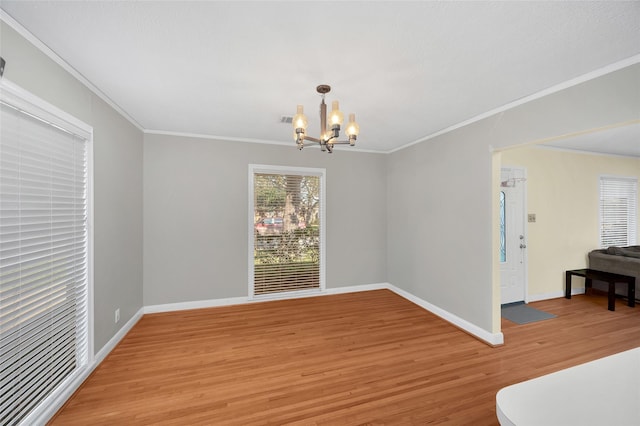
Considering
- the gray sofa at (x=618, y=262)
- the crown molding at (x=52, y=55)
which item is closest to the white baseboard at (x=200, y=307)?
the gray sofa at (x=618, y=262)

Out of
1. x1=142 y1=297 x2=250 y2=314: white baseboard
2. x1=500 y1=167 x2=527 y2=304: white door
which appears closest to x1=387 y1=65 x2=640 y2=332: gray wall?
x1=500 y1=167 x2=527 y2=304: white door

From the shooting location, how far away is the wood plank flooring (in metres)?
1.96

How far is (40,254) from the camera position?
1847 mm

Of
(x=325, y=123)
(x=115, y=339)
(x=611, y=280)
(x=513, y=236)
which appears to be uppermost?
(x=325, y=123)

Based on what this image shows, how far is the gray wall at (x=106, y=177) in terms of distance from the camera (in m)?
1.72

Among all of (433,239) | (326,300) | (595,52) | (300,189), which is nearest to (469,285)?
(433,239)

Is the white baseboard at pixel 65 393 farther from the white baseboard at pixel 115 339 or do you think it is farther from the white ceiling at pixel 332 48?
the white ceiling at pixel 332 48

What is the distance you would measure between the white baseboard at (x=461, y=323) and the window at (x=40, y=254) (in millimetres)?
4029

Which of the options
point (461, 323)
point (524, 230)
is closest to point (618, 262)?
point (524, 230)

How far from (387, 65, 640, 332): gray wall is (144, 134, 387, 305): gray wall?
1.01 metres

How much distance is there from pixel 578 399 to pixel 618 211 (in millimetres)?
6705

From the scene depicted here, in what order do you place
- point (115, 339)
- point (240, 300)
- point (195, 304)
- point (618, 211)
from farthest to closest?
point (618, 211) < point (240, 300) < point (195, 304) < point (115, 339)

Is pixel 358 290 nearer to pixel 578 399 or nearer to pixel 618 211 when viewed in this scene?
pixel 578 399

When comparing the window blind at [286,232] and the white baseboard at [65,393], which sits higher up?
the window blind at [286,232]
